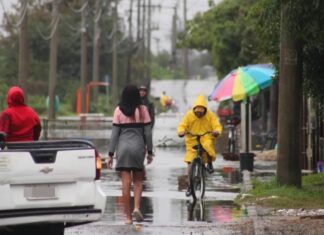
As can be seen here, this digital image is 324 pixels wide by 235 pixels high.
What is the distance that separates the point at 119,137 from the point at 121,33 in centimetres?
8430

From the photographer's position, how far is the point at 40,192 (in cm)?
1111

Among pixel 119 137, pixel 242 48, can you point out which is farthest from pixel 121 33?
pixel 119 137

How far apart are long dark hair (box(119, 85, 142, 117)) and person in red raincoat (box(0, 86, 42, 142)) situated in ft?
4.02

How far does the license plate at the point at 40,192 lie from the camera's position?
11.0m

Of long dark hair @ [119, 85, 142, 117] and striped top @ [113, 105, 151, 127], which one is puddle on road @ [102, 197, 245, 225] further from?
long dark hair @ [119, 85, 142, 117]

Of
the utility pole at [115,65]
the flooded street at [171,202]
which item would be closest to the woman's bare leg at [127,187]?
the flooded street at [171,202]

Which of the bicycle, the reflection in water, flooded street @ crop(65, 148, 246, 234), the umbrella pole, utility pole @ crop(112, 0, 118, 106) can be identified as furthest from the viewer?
utility pole @ crop(112, 0, 118, 106)

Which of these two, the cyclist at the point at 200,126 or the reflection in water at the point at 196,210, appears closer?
the reflection in water at the point at 196,210

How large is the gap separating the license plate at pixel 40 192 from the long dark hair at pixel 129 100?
2990 millimetres

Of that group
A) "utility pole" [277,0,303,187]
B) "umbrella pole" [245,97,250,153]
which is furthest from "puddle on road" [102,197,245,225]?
"umbrella pole" [245,97,250,153]

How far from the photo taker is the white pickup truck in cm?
1091

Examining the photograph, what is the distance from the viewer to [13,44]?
80.5 meters

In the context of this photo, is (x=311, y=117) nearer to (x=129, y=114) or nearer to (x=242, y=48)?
(x=129, y=114)

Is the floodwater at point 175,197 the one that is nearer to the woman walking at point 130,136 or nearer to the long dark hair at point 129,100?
the woman walking at point 130,136
